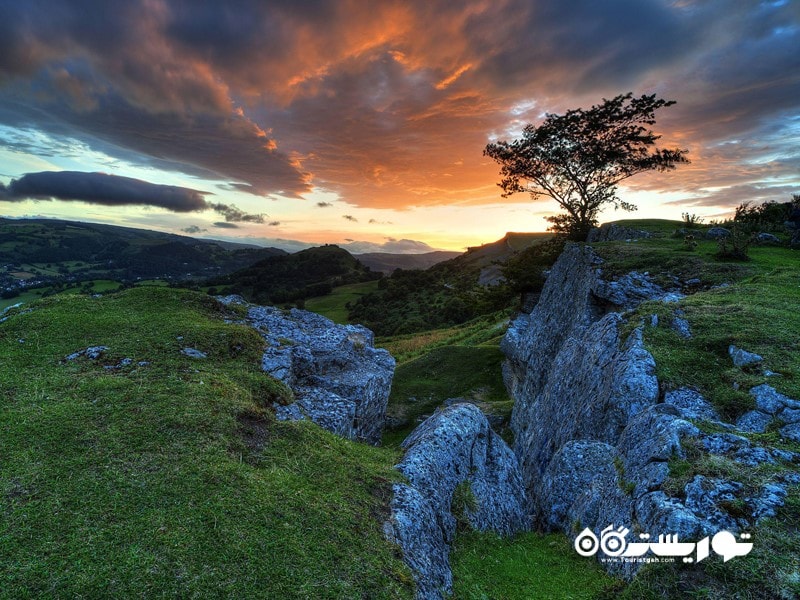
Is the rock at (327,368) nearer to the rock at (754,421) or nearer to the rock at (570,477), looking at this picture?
the rock at (570,477)

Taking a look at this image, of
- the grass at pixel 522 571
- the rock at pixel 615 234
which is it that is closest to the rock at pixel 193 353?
the grass at pixel 522 571

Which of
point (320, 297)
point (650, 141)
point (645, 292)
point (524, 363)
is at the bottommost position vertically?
point (320, 297)

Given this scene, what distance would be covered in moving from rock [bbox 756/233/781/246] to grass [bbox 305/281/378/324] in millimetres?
102670

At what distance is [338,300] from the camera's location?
155125 mm

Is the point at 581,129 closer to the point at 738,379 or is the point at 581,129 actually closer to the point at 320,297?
the point at 738,379

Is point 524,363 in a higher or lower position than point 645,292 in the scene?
lower

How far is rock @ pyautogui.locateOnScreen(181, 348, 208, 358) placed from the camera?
1474 centimetres

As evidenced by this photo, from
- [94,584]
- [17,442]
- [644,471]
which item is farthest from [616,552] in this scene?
[17,442]

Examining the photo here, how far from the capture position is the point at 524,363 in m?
31.7

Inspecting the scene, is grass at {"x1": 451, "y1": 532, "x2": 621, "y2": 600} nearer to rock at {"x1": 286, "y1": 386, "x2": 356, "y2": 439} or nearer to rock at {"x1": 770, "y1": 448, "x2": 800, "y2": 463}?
rock at {"x1": 770, "y1": 448, "x2": 800, "y2": 463}

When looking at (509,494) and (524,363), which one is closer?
(509,494)

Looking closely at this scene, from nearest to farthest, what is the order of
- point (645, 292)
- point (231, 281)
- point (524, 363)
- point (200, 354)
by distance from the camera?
point (200, 354) → point (645, 292) → point (524, 363) → point (231, 281)

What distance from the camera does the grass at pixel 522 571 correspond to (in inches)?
338

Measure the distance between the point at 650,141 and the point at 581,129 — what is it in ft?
23.9
